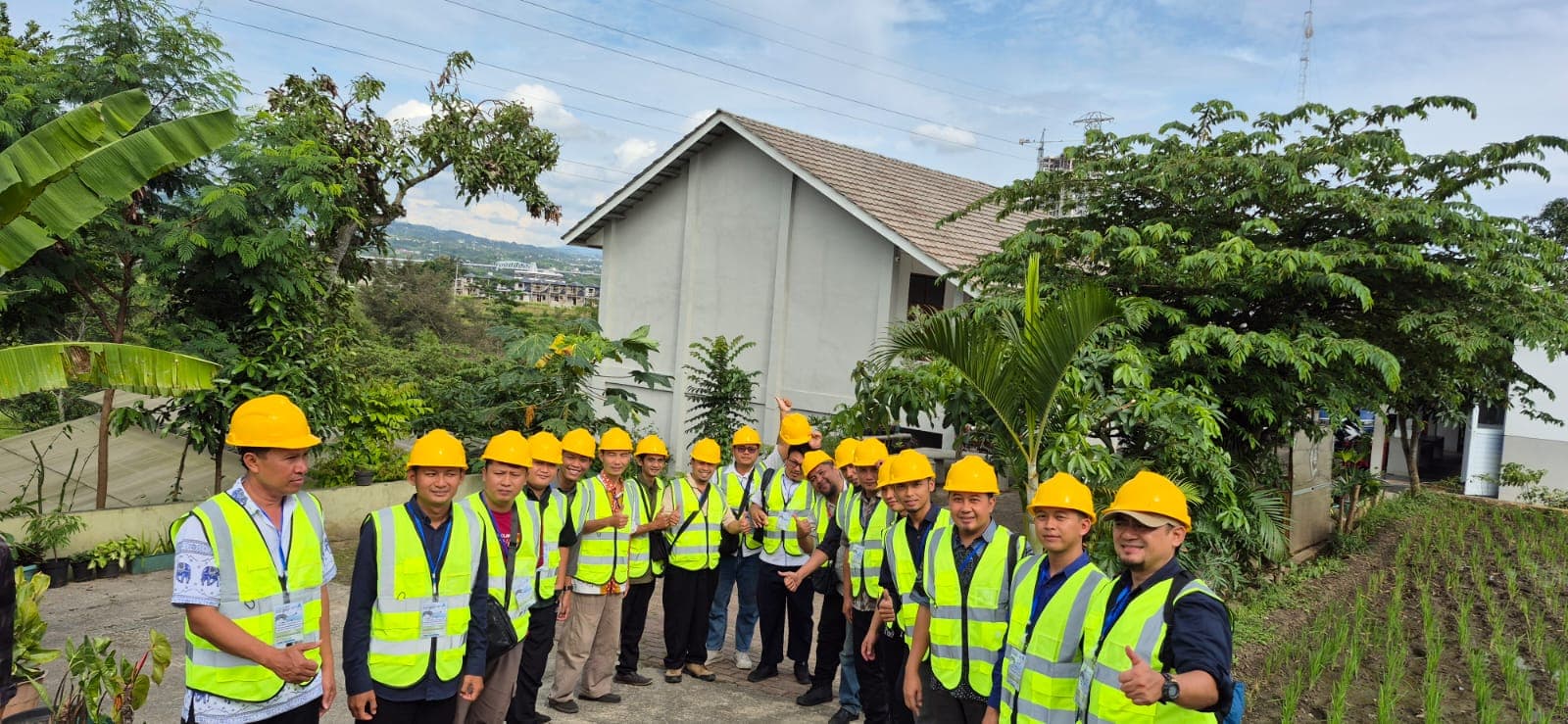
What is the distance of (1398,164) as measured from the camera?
9.01 m

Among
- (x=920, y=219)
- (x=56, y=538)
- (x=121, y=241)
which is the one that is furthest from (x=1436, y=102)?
(x=56, y=538)

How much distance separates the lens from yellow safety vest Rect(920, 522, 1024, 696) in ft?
13.4

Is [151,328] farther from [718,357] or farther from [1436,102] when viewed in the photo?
[1436,102]

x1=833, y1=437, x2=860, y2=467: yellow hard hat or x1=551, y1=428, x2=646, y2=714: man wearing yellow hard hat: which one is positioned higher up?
x1=833, y1=437, x2=860, y2=467: yellow hard hat

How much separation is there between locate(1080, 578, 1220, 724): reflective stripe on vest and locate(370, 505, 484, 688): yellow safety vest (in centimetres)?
247

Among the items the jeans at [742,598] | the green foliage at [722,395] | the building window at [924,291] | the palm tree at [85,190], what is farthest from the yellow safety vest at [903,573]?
the building window at [924,291]

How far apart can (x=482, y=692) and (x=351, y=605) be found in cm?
115

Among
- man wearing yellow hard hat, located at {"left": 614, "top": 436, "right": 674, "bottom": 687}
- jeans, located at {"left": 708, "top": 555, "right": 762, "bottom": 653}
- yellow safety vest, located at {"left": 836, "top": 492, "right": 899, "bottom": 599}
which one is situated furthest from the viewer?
jeans, located at {"left": 708, "top": 555, "right": 762, "bottom": 653}

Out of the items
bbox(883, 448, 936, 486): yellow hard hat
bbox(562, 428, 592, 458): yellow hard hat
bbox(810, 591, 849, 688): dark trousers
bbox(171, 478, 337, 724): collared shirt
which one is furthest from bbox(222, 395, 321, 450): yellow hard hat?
bbox(810, 591, 849, 688): dark trousers

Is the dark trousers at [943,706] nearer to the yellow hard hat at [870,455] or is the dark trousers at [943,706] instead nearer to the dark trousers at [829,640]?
the yellow hard hat at [870,455]

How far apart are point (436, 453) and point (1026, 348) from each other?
379 cm

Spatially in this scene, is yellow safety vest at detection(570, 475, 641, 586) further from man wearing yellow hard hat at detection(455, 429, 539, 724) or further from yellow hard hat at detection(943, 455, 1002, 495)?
yellow hard hat at detection(943, 455, 1002, 495)

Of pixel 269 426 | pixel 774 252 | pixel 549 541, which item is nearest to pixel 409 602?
pixel 269 426

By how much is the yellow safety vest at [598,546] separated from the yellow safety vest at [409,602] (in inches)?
70.5
